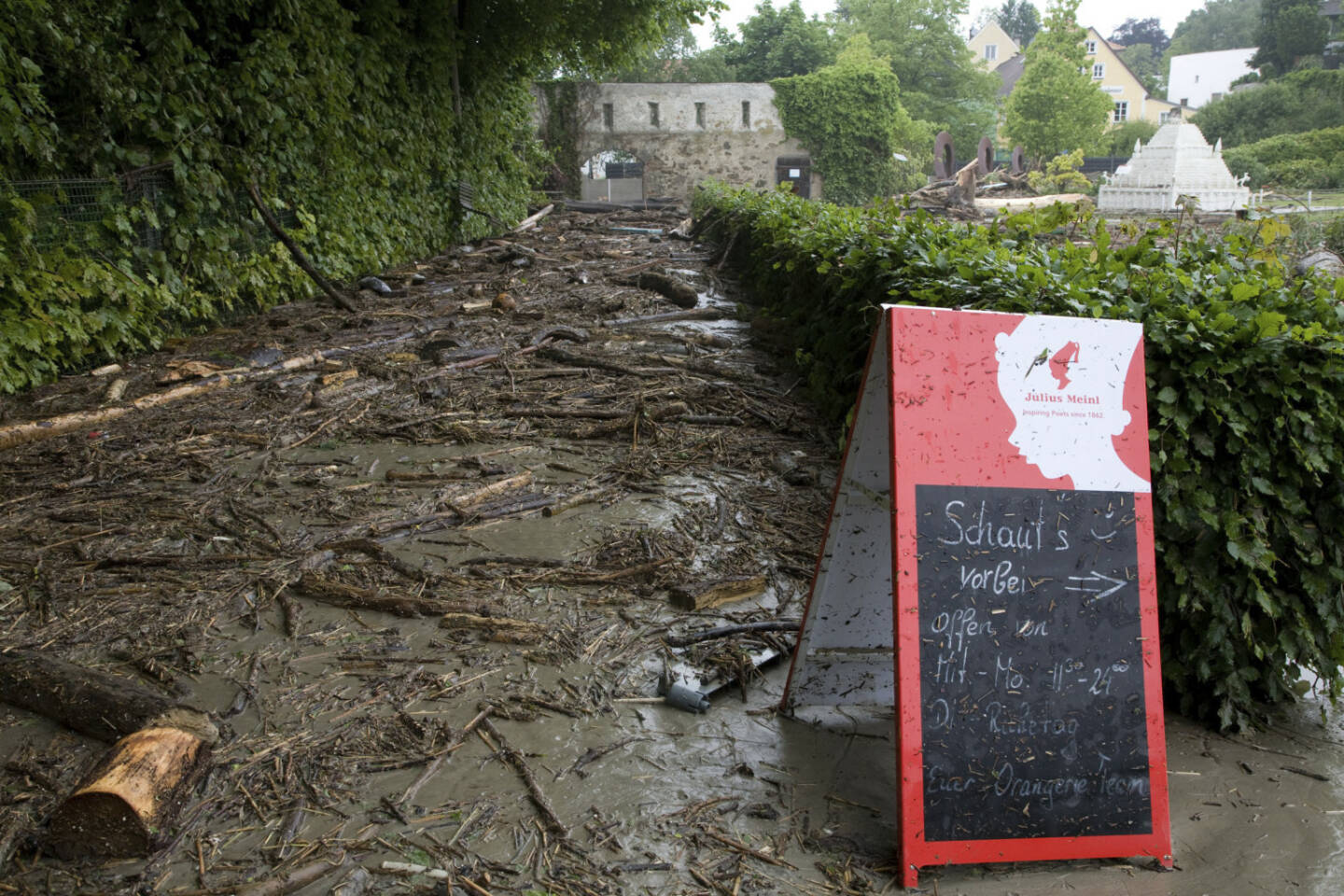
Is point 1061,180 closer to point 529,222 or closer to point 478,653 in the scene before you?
point 529,222

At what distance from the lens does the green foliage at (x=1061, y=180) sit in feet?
135

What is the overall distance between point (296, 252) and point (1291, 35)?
6581 centimetres

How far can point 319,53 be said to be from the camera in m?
11.9

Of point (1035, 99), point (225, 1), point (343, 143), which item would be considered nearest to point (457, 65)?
point (343, 143)

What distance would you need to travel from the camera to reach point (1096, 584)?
2824mm

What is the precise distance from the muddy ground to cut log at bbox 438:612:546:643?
1 cm

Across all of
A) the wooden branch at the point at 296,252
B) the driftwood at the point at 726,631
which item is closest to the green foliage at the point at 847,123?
the wooden branch at the point at 296,252

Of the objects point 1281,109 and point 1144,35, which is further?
point 1144,35

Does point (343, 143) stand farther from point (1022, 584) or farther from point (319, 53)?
point (1022, 584)

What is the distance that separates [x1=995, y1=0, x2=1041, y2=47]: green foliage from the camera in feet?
401

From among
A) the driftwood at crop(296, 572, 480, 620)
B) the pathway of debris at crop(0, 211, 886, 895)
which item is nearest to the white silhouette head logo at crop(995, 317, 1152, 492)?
the pathway of debris at crop(0, 211, 886, 895)

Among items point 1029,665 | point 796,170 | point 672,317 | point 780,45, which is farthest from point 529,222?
point 780,45

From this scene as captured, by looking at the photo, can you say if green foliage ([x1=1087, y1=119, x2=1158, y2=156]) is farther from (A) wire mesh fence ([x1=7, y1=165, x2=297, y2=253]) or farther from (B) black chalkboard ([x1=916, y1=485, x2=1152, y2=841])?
(B) black chalkboard ([x1=916, y1=485, x2=1152, y2=841])

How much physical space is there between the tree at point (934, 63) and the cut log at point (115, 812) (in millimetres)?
72022
